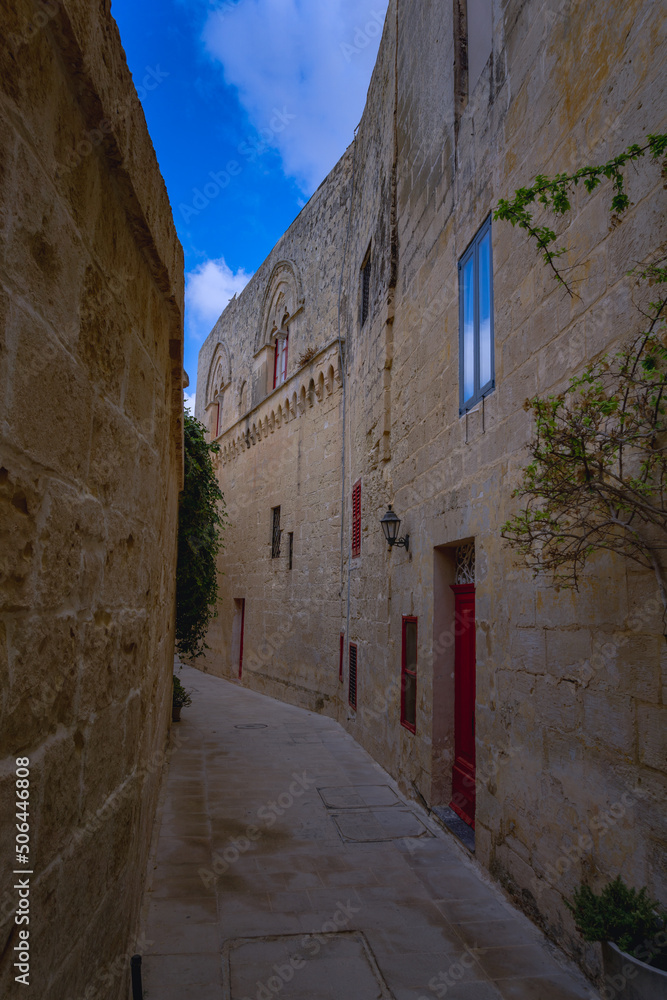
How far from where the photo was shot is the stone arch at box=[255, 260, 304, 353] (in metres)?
14.6

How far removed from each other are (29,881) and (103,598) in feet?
2.41

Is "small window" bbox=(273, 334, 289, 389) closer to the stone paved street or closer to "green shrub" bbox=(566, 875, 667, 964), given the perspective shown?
the stone paved street

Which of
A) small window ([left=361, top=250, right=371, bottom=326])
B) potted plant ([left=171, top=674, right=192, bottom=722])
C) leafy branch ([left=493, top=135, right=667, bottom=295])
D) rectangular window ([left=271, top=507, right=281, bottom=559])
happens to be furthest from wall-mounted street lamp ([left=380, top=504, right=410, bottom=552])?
rectangular window ([left=271, top=507, right=281, bottom=559])

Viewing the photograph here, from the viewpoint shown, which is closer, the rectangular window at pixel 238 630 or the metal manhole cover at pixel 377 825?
the metal manhole cover at pixel 377 825

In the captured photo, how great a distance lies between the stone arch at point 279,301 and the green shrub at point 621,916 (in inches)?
503

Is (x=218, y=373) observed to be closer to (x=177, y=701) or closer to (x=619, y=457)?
(x=177, y=701)

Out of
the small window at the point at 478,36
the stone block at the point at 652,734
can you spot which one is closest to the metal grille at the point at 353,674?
the stone block at the point at 652,734

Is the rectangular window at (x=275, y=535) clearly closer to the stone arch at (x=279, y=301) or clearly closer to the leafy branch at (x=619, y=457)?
the stone arch at (x=279, y=301)

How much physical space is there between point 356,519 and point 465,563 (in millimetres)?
4318

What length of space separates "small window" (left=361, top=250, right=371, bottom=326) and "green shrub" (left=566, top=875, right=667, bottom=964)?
27.1ft

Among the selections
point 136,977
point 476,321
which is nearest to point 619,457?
point 476,321

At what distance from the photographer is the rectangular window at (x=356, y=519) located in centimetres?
970

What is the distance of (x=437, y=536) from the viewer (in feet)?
19.3

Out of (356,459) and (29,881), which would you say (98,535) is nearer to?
(29,881)
